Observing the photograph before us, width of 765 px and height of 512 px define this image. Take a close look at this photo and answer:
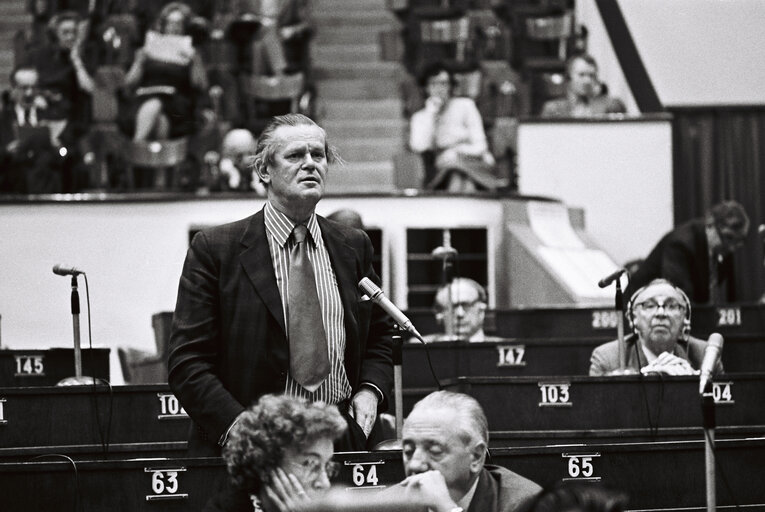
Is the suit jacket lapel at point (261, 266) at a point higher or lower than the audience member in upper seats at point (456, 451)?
higher

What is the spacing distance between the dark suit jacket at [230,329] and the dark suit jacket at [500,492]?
0.54 meters

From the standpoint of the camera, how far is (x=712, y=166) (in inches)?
467

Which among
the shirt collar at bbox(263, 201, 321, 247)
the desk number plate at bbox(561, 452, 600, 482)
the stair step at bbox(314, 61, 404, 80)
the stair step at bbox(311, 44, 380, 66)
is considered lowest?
the desk number plate at bbox(561, 452, 600, 482)

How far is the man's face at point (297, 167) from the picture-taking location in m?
3.71

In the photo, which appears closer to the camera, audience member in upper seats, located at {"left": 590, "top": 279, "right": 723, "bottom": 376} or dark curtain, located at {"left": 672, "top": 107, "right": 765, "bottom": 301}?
audience member in upper seats, located at {"left": 590, "top": 279, "right": 723, "bottom": 376}

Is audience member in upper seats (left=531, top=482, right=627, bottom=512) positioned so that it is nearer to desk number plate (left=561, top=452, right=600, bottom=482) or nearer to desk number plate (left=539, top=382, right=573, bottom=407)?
desk number plate (left=561, top=452, right=600, bottom=482)

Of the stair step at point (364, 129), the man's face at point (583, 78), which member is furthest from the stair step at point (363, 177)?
the man's face at point (583, 78)

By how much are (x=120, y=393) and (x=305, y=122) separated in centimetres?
189

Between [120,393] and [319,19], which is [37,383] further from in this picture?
[319,19]

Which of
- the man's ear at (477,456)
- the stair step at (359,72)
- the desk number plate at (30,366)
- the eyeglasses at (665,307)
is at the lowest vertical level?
the desk number plate at (30,366)

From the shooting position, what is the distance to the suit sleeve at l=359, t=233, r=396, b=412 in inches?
152

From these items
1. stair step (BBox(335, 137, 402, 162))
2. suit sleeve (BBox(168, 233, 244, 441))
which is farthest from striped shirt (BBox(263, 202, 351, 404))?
stair step (BBox(335, 137, 402, 162))

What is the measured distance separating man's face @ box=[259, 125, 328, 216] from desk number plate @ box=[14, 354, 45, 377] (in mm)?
2603

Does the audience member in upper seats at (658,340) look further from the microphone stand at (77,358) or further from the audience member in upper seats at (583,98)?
the audience member in upper seats at (583,98)
